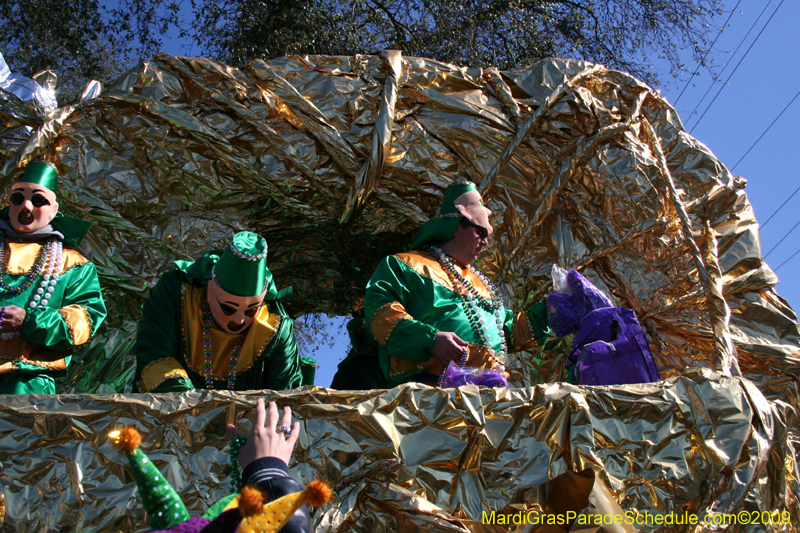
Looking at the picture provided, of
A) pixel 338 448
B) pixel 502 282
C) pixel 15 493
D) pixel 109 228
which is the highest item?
pixel 338 448

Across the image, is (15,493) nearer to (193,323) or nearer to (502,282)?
(193,323)

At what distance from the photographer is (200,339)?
2.98 metres

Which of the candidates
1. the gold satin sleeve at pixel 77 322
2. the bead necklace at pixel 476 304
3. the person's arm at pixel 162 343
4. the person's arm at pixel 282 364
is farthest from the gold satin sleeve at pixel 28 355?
the bead necklace at pixel 476 304

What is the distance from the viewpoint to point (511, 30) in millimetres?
5648

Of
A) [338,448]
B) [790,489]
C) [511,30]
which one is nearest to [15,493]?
[338,448]

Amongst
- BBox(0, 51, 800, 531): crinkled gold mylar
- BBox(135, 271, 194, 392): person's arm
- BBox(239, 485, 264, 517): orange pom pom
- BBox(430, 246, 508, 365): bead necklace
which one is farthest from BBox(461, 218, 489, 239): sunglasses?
BBox(239, 485, 264, 517): orange pom pom

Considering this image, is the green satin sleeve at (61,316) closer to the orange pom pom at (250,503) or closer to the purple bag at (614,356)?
the orange pom pom at (250,503)

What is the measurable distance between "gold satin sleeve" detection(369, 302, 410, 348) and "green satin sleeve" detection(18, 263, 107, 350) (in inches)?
44.4

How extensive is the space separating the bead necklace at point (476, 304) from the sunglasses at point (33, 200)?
66.9 inches

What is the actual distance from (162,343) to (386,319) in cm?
85

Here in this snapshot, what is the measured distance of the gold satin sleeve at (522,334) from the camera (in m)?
3.44

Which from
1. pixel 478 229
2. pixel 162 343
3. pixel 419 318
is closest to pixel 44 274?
pixel 162 343

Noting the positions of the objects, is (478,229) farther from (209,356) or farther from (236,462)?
(236,462)

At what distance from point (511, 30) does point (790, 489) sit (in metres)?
4.04
